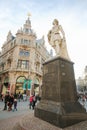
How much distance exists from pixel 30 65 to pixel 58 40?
2338cm

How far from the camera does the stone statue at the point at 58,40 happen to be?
647 centimetres

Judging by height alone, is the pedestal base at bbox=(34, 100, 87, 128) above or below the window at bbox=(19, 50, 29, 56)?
below

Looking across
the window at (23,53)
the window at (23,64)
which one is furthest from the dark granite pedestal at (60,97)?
the window at (23,53)

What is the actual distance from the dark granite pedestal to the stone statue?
2.64 feet

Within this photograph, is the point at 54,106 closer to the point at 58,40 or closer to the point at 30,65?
the point at 58,40

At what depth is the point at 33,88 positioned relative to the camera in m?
28.8

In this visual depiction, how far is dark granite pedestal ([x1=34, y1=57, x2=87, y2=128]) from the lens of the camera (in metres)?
4.44

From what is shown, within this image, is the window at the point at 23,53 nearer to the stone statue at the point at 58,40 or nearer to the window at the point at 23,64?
the window at the point at 23,64

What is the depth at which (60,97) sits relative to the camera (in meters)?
4.89

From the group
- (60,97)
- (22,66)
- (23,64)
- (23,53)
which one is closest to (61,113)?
(60,97)

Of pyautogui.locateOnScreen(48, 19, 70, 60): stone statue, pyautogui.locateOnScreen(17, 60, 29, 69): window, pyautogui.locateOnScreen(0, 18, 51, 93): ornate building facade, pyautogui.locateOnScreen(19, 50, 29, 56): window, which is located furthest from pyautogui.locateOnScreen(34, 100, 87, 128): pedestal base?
pyautogui.locateOnScreen(19, 50, 29, 56): window

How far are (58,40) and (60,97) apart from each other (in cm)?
344

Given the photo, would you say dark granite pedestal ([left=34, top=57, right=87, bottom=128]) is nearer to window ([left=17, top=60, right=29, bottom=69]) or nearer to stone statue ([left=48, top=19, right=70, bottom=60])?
stone statue ([left=48, top=19, right=70, bottom=60])

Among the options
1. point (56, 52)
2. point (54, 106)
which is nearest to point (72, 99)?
point (54, 106)
